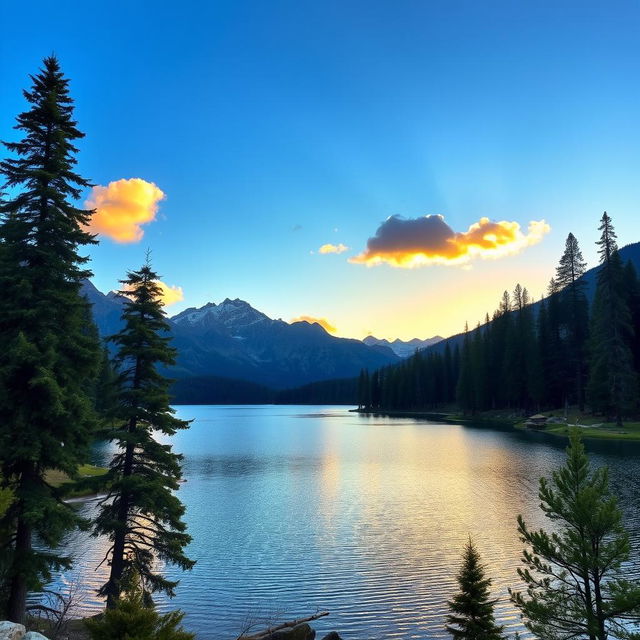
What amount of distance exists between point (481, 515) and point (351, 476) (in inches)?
811

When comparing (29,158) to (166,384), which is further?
(166,384)

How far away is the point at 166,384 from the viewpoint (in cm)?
2167

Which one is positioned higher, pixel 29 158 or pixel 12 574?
pixel 29 158

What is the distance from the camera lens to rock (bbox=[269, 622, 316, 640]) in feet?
57.6

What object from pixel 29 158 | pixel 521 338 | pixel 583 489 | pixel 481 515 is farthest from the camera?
pixel 521 338

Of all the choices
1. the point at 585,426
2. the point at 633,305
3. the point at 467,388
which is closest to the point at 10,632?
the point at 585,426

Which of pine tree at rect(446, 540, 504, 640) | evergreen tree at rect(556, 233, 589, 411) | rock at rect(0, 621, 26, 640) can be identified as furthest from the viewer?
evergreen tree at rect(556, 233, 589, 411)

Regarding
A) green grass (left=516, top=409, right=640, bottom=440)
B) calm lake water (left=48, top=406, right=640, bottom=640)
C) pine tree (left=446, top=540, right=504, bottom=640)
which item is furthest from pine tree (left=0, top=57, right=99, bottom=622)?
green grass (left=516, top=409, right=640, bottom=440)

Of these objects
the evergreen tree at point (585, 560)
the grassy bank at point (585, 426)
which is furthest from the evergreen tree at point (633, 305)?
the evergreen tree at point (585, 560)

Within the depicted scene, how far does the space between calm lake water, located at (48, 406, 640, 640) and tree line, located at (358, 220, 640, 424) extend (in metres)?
18.6

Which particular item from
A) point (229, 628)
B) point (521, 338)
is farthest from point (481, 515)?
point (521, 338)

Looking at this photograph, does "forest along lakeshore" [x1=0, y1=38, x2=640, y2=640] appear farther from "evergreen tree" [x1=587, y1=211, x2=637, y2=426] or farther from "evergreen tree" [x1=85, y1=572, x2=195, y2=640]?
"evergreen tree" [x1=587, y1=211, x2=637, y2=426]

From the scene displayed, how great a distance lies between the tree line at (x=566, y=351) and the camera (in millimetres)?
84500

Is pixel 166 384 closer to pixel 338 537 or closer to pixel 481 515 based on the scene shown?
pixel 338 537
